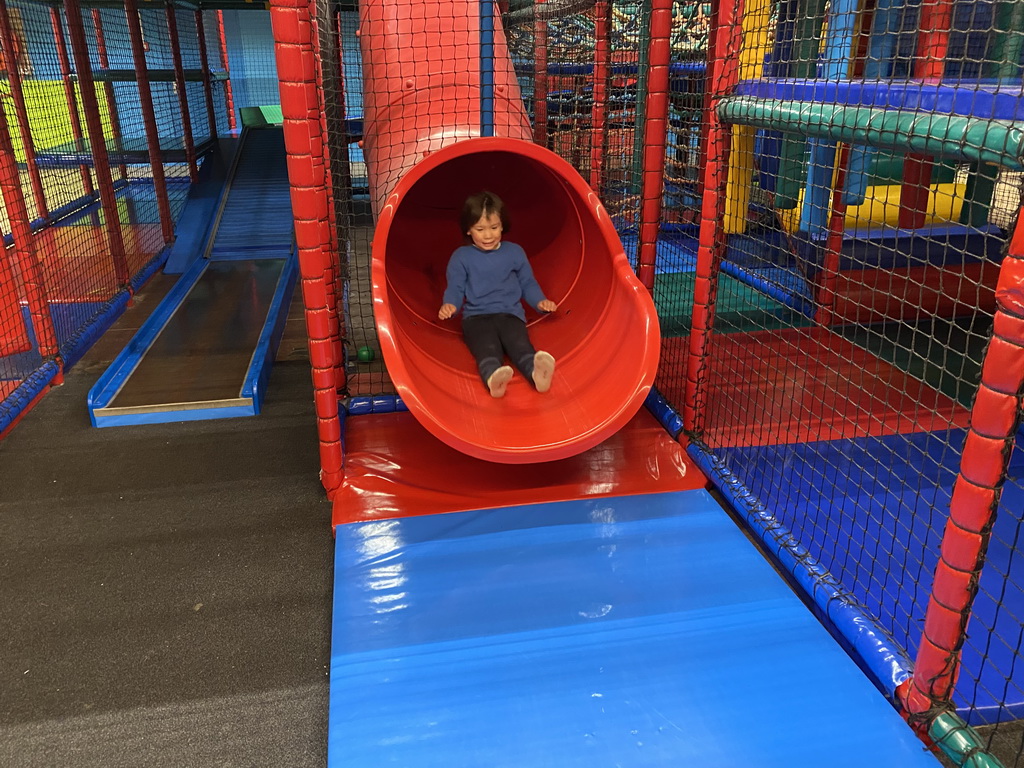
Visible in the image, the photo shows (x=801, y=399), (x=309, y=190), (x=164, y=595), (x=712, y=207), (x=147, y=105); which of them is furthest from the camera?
(x=147, y=105)

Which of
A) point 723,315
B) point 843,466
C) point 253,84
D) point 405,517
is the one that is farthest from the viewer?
point 253,84

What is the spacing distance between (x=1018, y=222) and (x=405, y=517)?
185cm

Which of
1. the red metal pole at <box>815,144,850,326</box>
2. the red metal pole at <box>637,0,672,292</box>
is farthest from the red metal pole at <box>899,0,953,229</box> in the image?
the red metal pole at <box>637,0,672,292</box>

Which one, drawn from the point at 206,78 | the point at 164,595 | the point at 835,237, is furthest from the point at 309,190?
the point at 206,78

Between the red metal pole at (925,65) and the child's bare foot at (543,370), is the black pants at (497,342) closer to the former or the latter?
the child's bare foot at (543,370)

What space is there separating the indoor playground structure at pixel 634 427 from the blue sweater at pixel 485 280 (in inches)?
9.2

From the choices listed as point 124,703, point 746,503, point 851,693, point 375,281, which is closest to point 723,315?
point 746,503

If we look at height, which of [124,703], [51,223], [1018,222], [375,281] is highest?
[1018,222]

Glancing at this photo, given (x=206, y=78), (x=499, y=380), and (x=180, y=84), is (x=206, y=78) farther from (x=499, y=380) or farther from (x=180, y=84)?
(x=499, y=380)

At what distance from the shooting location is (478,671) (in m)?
1.88

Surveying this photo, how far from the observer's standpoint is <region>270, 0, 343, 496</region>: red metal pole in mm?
2227

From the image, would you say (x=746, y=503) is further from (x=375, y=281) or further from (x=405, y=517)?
(x=375, y=281)

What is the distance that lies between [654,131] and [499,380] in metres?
1.14

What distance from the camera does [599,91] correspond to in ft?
18.0
